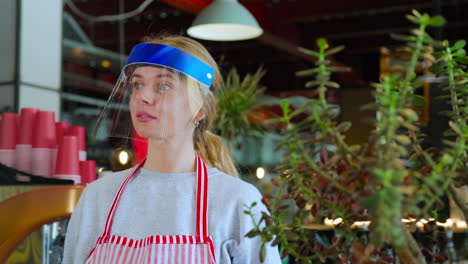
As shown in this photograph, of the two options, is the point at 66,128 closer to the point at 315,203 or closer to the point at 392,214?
the point at 315,203

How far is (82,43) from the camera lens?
6.29 m

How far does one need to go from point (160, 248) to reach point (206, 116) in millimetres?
416

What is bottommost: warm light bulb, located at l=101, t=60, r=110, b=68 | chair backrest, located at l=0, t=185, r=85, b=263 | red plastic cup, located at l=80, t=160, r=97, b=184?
chair backrest, located at l=0, t=185, r=85, b=263

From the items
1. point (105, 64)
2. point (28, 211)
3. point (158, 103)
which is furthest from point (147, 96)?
point (105, 64)

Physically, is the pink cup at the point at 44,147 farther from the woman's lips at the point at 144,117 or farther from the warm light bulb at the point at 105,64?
the warm light bulb at the point at 105,64

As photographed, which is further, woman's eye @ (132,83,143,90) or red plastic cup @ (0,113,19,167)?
red plastic cup @ (0,113,19,167)

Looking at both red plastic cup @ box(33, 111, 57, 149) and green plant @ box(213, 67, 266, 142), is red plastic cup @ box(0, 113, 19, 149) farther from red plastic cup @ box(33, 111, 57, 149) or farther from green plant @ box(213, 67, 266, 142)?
green plant @ box(213, 67, 266, 142)

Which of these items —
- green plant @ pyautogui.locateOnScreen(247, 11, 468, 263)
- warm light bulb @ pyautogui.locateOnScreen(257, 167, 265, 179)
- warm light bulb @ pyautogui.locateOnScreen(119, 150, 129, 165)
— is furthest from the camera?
warm light bulb @ pyautogui.locateOnScreen(257, 167, 265, 179)

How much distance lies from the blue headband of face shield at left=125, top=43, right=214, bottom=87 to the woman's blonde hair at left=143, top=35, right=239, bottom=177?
1.7 inches

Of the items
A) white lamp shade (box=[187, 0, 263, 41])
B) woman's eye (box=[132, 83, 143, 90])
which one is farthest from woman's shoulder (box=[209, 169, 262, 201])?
white lamp shade (box=[187, 0, 263, 41])

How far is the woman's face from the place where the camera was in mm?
1483

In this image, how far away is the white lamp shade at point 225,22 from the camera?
4156 mm

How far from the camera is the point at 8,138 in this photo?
2.27 metres

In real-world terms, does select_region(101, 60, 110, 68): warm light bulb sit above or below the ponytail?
above
